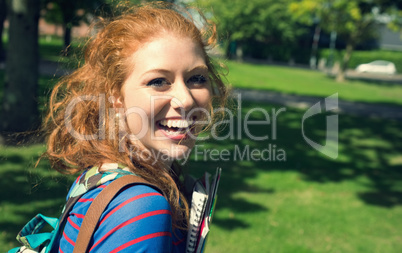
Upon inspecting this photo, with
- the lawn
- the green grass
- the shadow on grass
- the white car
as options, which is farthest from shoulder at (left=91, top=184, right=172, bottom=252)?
the white car

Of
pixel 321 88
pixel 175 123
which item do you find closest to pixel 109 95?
pixel 175 123

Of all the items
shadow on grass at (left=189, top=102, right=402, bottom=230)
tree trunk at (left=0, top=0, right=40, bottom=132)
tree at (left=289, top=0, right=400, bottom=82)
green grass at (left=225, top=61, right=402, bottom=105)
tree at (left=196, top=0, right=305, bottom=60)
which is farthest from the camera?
tree at (left=196, top=0, right=305, bottom=60)

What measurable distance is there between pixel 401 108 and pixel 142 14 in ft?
50.2

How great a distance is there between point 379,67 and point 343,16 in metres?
21.5

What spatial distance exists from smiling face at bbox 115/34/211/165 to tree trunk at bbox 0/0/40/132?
5.41m

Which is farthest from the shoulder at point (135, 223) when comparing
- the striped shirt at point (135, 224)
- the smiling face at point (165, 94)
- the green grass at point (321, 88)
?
the green grass at point (321, 88)

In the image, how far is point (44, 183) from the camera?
16.4 feet

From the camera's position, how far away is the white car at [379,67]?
44594 millimetres

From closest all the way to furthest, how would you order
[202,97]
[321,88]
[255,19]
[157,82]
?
[157,82], [202,97], [321,88], [255,19]

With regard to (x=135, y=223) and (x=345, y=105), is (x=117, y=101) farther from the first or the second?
(x=345, y=105)

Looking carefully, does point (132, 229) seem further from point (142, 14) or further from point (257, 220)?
point (257, 220)

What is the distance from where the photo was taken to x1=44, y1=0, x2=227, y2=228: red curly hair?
150cm

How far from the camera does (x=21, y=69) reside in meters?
6.68

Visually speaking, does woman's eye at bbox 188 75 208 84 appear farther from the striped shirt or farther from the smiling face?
the striped shirt
